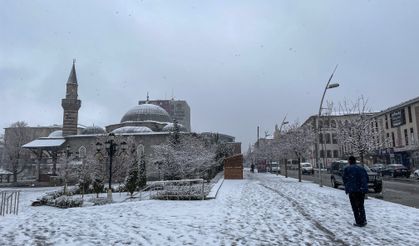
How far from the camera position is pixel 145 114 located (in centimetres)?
6762

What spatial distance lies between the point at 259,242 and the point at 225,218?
2.69 metres

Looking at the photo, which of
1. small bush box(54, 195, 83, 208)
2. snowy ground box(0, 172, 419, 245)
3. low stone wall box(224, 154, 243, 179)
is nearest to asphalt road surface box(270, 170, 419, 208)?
snowy ground box(0, 172, 419, 245)

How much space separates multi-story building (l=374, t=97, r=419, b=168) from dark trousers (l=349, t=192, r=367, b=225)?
3855 centimetres

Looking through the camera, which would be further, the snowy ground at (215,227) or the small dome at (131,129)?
the small dome at (131,129)

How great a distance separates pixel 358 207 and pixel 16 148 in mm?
61567

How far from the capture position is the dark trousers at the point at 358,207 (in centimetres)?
891

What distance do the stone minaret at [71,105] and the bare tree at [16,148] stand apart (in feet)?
25.0

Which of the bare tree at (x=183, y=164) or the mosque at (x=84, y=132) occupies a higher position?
the mosque at (x=84, y=132)

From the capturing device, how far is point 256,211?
438 inches

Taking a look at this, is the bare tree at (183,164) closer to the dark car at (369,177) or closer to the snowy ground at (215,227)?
the dark car at (369,177)

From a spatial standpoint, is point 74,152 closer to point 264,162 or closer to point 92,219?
point 264,162

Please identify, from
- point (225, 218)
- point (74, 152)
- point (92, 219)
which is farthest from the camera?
point (74, 152)

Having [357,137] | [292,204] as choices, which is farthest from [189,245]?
[357,137]

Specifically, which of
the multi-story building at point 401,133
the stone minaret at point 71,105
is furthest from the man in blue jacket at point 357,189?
the stone minaret at point 71,105
